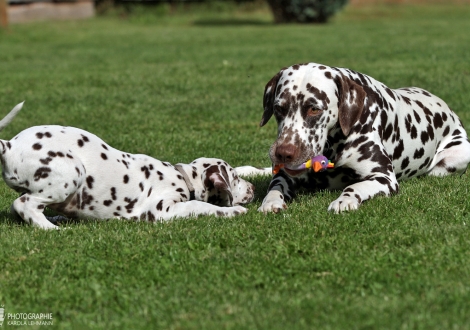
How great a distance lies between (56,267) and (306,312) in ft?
6.50

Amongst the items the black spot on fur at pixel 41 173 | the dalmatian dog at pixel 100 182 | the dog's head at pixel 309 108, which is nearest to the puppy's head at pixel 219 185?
the dalmatian dog at pixel 100 182

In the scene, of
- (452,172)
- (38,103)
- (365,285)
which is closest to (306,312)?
(365,285)

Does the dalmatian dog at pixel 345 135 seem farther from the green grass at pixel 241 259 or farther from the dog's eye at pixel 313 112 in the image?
the green grass at pixel 241 259

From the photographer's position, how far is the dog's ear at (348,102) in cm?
765

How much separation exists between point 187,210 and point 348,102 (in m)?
1.81

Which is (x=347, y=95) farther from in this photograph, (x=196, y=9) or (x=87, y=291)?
(x=196, y=9)

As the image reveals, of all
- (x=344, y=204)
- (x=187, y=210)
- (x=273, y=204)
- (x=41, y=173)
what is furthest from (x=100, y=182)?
(x=344, y=204)

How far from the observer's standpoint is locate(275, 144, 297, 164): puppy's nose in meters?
7.30

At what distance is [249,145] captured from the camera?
11195mm

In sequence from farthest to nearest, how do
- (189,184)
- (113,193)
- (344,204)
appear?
(189,184) < (113,193) < (344,204)

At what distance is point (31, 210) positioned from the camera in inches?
278

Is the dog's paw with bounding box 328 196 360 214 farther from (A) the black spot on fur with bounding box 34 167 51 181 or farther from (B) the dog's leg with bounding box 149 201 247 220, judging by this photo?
(A) the black spot on fur with bounding box 34 167 51 181

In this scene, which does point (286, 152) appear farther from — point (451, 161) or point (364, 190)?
point (451, 161)

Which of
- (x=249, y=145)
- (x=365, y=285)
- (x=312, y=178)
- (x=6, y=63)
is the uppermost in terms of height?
(x=365, y=285)
